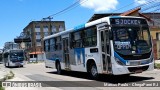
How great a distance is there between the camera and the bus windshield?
15.6 metres

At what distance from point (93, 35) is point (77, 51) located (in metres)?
2.84

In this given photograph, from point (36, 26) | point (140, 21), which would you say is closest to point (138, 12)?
point (140, 21)

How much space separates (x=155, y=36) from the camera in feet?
134

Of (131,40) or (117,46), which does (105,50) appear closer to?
(117,46)

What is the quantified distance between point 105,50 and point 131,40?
1.30 metres

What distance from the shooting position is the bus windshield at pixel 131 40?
1562 cm

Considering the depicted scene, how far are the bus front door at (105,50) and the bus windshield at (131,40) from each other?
457mm

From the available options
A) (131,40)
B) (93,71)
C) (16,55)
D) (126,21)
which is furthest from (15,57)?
(131,40)

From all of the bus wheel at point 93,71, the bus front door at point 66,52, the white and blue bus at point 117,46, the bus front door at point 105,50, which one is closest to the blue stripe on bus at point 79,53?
the white and blue bus at point 117,46

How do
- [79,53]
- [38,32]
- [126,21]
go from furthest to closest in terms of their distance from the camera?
[38,32]
[79,53]
[126,21]

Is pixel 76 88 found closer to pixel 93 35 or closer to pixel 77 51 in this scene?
pixel 93 35

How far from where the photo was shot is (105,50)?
638 inches

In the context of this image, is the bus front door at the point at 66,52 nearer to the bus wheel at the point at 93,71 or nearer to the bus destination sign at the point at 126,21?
the bus wheel at the point at 93,71

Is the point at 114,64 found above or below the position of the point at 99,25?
below
